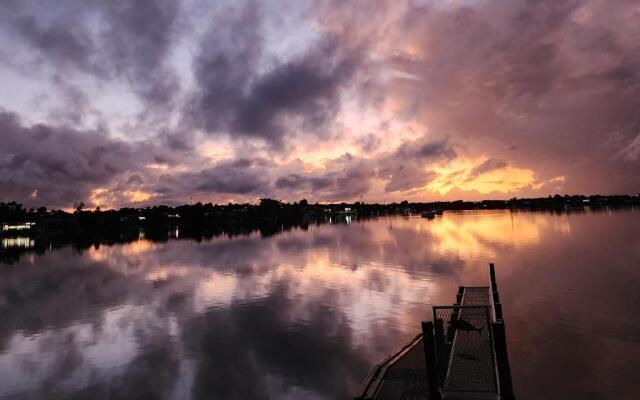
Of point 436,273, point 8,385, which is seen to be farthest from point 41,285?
point 436,273

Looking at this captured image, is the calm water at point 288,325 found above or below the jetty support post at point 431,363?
below

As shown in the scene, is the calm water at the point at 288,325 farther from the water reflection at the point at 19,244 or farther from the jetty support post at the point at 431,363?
the water reflection at the point at 19,244

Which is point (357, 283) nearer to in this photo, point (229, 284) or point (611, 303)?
point (229, 284)

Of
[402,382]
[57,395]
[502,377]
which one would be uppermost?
[502,377]

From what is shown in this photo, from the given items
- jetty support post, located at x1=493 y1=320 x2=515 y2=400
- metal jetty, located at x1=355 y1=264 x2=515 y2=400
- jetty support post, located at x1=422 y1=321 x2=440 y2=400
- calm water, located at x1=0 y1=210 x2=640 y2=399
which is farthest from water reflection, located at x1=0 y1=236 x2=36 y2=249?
jetty support post, located at x1=493 y1=320 x2=515 y2=400

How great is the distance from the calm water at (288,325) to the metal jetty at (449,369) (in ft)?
10.6

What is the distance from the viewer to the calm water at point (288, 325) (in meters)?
21.6

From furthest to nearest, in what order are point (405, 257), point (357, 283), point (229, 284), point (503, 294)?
point (405, 257), point (229, 284), point (357, 283), point (503, 294)

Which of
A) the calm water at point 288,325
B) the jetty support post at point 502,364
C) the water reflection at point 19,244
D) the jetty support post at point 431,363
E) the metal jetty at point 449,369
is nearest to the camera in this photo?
the jetty support post at point 502,364

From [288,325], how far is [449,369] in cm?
1737

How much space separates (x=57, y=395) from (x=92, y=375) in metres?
2.41

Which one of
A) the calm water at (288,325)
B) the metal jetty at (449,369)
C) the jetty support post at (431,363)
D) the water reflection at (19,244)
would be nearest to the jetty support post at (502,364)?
the metal jetty at (449,369)

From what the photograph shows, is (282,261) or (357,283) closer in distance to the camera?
(357,283)

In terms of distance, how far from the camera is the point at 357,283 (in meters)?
47.7
